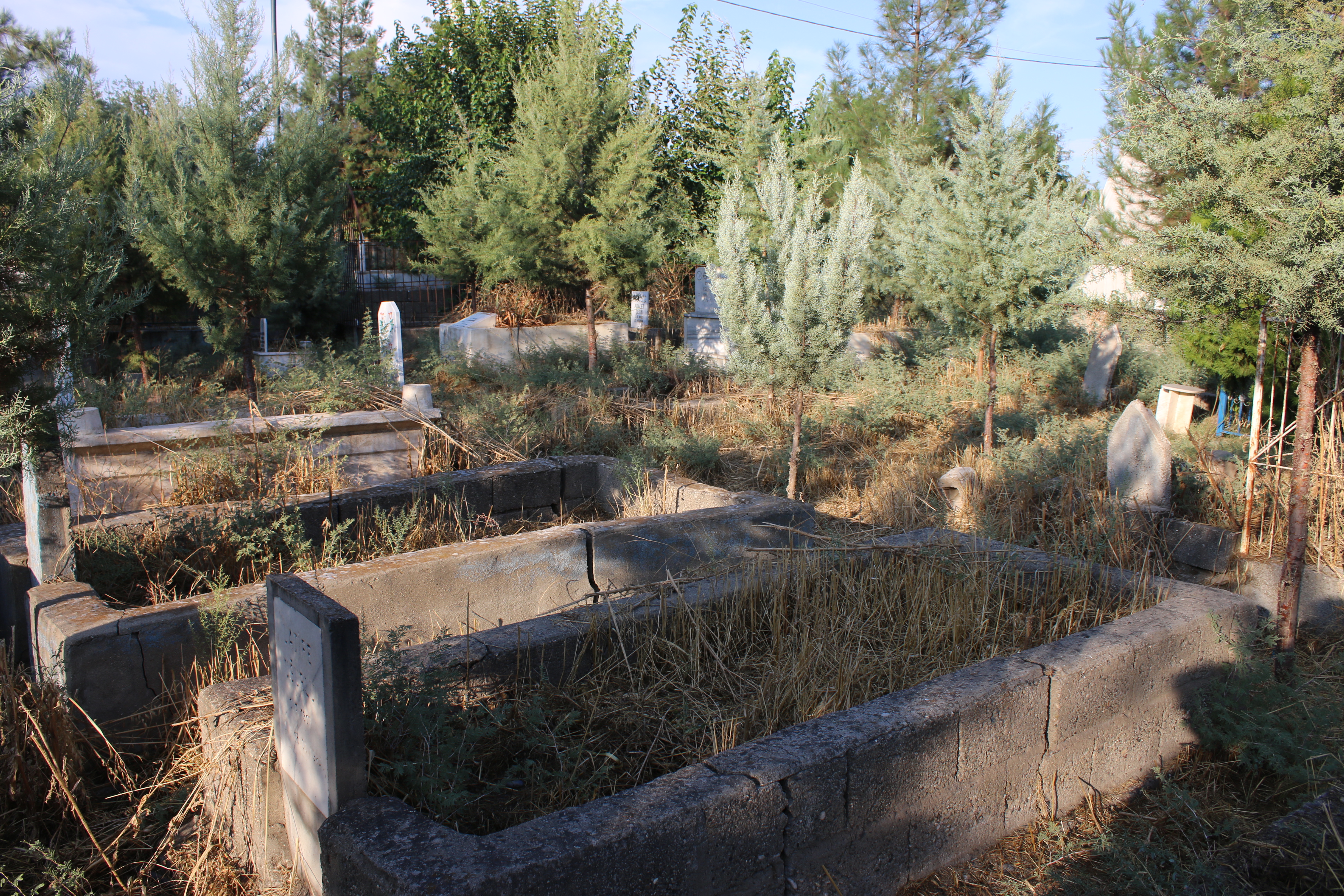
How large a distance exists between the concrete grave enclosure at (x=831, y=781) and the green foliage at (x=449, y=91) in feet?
58.5

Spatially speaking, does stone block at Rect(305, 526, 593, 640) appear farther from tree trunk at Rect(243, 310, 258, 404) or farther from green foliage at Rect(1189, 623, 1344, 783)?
tree trunk at Rect(243, 310, 258, 404)

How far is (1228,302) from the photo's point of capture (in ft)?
13.3

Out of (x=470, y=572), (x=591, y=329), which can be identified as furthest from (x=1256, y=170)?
(x=591, y=329)

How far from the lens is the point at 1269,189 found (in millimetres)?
3762

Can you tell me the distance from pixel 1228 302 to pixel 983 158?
4804mm

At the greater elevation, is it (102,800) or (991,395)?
(991,395)

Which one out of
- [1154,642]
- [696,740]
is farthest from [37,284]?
[1154,642]

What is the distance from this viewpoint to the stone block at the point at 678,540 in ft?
15.4

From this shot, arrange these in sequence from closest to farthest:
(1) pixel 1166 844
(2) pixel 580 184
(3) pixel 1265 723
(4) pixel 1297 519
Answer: (1) pixel 1166 844
(3) pixel 1265 723
(4) pixel 1297 519
(2) pixel 580 184

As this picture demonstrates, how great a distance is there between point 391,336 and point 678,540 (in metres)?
6.34

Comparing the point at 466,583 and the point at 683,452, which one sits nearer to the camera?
the point at 466,583

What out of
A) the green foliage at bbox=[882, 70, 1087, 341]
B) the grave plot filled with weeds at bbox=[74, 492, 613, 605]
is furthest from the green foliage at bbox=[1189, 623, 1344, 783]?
the green foliage at bbox=[882, 70, 1087, 341]

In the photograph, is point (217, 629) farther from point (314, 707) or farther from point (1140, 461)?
point (1140, 461)

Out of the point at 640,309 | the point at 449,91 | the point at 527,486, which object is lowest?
the point at 527,486
